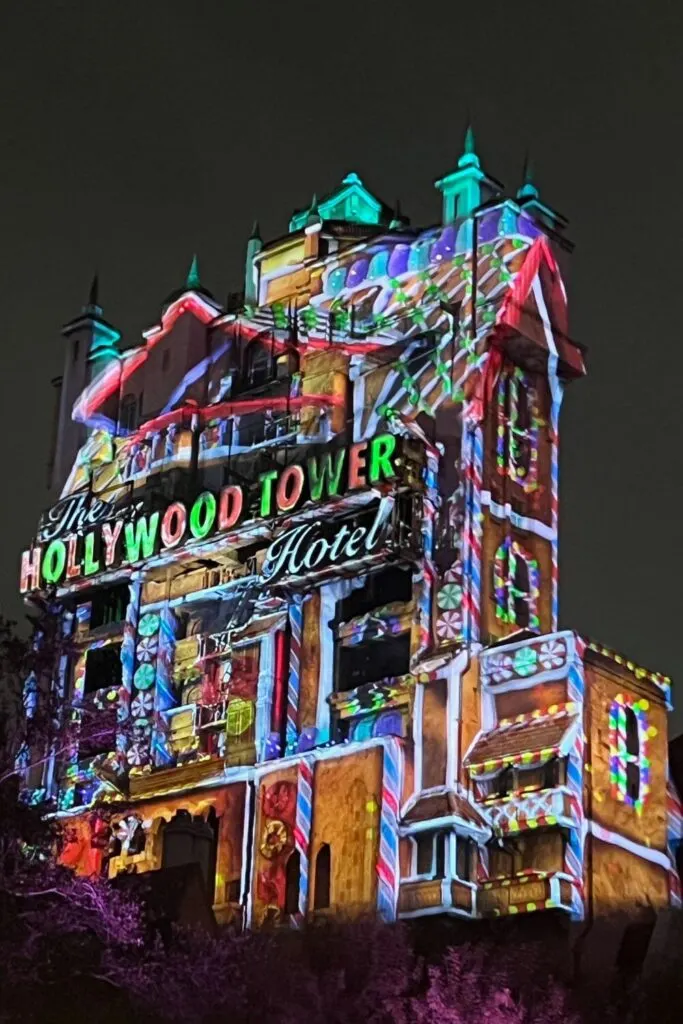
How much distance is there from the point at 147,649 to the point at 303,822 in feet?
27.4

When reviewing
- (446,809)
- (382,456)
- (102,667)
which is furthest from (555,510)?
(102,667)

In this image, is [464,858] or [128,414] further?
[128,414]

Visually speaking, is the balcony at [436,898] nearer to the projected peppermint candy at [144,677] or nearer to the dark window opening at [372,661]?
the dark window opening at [372,661]

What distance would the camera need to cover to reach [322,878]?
1743 inches

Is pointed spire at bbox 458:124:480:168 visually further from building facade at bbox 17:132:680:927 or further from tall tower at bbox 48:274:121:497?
tall tower at bbox 48:274:121:497

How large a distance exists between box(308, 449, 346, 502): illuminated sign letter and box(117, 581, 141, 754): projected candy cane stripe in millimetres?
6559

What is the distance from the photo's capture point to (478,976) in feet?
121

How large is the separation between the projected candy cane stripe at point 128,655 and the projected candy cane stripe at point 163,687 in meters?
0.80

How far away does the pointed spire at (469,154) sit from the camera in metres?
49.5

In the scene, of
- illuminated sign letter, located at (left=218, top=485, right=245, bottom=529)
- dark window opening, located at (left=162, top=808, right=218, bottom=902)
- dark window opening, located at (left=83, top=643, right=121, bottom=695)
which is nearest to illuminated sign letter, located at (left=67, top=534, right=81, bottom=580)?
dark window opening, located at (left=83, top=643, right=121, bottom=695)

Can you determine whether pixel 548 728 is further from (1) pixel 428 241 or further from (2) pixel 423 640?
(1) pixel 428 241

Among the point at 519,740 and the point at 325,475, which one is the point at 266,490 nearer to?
the point at 325,475

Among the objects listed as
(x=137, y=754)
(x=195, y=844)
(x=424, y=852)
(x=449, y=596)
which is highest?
(x=449, y=596)

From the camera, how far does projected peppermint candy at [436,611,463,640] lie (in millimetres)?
44500
